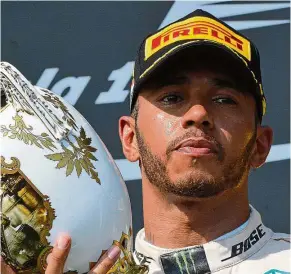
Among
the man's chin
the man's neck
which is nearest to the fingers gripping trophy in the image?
the man's chin

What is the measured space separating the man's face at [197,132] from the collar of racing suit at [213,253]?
0.15m

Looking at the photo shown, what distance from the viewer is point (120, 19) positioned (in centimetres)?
334

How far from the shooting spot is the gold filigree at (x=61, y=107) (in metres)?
1.90

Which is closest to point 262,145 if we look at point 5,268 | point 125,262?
point 125,262

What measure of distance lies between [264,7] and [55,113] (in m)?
1.61

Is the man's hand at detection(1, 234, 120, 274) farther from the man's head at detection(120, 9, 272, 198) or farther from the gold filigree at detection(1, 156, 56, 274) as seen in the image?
the man's head at detection(120, 9, 272, 198)

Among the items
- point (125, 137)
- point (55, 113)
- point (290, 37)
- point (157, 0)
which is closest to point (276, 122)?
point (290, 37)

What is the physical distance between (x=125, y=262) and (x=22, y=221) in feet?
0.88

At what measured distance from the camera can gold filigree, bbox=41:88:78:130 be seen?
1903 mm

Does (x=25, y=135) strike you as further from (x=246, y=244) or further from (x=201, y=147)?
(x=246, y=244)

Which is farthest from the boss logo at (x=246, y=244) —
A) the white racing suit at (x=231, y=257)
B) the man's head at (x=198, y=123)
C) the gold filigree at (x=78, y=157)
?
the gold filigree at (x=78, y=157)

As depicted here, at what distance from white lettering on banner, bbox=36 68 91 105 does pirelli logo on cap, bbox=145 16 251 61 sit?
3.56ft

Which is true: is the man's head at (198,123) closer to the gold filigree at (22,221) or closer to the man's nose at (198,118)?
the man's nose at (198,118)

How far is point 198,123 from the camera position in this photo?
202cm
